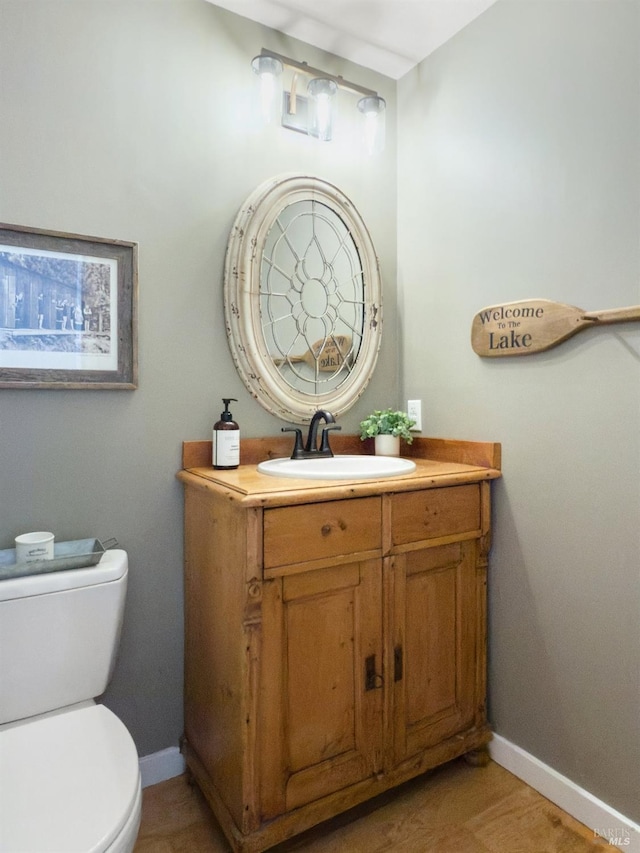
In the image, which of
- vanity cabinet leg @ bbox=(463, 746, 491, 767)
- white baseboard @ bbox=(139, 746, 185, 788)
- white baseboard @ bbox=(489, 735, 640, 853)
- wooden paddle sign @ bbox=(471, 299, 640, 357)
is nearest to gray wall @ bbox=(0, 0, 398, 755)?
white baseboard @ bbox=(139, 746, 185, 788)

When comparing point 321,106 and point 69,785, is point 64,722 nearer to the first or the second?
point 69,785

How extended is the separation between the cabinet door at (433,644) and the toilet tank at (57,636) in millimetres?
735

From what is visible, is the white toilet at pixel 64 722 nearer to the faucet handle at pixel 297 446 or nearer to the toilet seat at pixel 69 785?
the toilet seat at pixel 69 785

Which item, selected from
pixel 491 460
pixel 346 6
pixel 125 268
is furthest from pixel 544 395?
pixel 346 6

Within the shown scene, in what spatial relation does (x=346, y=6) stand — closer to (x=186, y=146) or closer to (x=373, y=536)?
(x=186, y=146)

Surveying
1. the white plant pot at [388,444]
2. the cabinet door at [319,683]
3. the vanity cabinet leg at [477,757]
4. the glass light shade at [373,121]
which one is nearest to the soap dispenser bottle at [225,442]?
the cabinet door at [319,683]

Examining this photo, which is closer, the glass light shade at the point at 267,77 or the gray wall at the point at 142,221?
the gray wall at the point at 142,221

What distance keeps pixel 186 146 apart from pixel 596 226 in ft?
3.93

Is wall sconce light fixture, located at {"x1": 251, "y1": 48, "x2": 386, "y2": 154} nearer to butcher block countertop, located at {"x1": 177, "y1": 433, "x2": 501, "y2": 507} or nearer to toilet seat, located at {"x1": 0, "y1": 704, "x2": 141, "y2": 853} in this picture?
butcher block countertop, located at {"x1": 177, "y1": 433, "x2": 501, "y2": 507}

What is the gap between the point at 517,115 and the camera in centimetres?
158

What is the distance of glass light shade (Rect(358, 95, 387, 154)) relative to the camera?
1.81 m

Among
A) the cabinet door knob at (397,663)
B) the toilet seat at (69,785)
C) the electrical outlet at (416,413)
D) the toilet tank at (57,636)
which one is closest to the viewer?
the toilet seat at (69,785)

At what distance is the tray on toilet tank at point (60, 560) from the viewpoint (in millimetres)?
1198

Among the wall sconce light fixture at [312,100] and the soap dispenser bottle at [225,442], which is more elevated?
the wall sconce light fixture at [312,100]
